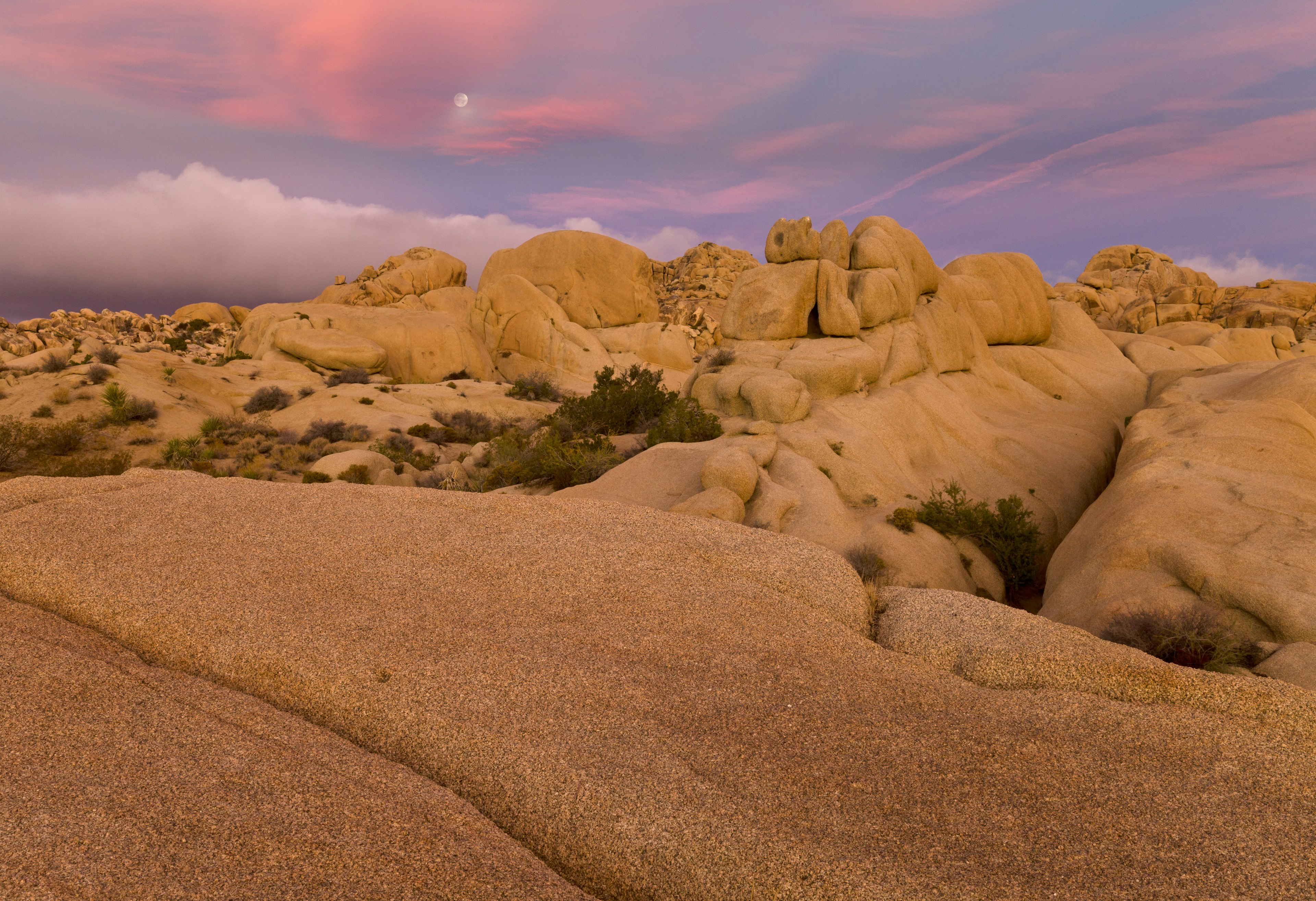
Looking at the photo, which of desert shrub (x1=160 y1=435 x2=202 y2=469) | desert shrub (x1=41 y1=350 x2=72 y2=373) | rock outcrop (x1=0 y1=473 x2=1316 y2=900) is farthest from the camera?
desert shrub (x1=41 y1=350 x2=72 y2=373)

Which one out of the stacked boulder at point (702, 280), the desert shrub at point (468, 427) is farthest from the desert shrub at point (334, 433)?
the stacked boulder at point (702, 280)

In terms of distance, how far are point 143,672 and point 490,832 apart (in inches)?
154

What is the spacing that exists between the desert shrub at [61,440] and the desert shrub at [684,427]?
2147 centimetres

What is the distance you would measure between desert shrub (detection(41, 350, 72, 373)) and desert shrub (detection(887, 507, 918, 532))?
36.5 m

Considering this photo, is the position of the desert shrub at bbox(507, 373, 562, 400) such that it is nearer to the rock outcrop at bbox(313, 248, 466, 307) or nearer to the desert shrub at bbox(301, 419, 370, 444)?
the desert shrub at bbox(301, 419, 370, 444)

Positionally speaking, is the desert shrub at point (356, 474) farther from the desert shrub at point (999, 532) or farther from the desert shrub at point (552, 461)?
the desert shrub at point (999, 532)

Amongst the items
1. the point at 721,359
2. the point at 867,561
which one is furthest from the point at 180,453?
the point at 867,561

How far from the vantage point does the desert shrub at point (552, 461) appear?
19.5m

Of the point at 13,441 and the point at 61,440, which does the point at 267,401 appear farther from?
the point at 13,441

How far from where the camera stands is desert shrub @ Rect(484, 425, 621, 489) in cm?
1950

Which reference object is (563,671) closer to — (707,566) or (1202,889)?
(707,566)

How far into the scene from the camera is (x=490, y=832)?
459 centimetres

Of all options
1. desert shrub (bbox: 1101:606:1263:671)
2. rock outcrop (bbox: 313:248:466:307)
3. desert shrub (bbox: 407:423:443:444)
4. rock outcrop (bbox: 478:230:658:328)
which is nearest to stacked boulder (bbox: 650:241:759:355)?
rock outcrop (bbox: 478:230:658:328)

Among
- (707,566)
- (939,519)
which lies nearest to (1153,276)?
(939,519)
